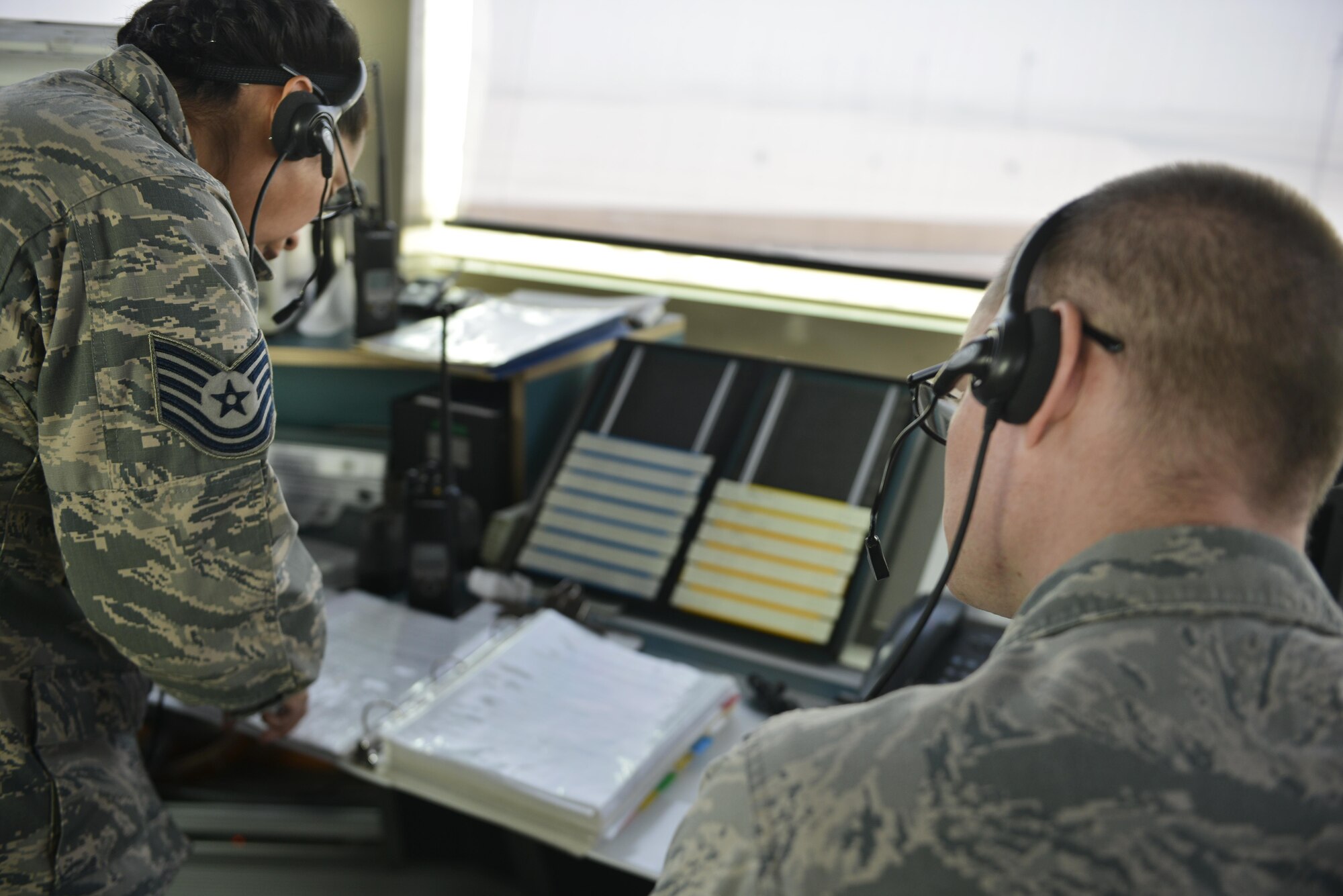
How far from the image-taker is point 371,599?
1.49m

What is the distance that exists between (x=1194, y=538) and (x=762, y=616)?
0.96 meters

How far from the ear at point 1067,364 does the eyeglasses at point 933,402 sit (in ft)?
0.29

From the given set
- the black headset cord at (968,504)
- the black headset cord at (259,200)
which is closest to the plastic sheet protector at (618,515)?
the black headset cord at (259,200)

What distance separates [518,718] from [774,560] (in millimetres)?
465

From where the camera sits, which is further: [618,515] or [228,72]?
[618,515]

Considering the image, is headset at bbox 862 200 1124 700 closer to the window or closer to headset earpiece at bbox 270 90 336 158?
headset earpiece at bbox 270 90 336 158

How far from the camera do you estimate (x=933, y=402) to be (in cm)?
66

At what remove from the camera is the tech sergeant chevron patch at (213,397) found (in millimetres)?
768

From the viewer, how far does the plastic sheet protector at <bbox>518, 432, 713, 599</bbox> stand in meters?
1.50

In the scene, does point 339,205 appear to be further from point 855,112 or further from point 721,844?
point 855,112

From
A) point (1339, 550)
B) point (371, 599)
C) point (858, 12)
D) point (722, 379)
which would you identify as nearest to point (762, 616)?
point (722, 379)

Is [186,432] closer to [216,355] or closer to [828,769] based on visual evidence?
[216,355]

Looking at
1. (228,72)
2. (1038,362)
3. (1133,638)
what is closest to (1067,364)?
(1038,362)

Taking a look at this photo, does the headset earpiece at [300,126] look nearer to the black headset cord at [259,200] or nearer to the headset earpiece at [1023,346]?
the black headset cord at [259,200]
